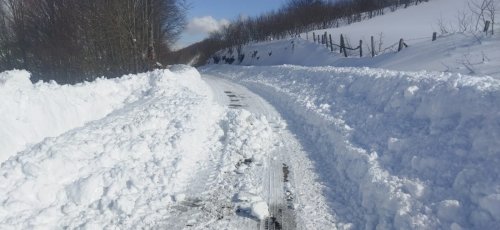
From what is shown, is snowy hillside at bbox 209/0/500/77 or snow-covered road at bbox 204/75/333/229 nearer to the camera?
snow-covered road at bbox 204/75/333/229

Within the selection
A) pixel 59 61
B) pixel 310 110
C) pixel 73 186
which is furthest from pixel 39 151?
pixel 59 61

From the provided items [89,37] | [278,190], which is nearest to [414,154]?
[278,190]

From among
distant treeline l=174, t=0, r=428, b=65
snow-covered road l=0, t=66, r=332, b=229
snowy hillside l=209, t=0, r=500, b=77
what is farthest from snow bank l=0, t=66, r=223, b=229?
distant treeline l=174, t=0, r=428, b=65

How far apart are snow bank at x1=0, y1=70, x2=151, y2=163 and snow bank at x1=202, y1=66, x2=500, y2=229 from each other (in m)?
5.29

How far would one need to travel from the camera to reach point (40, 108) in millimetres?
7461

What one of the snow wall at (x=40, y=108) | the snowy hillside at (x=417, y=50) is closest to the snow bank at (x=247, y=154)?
the snow wall at (x=40, y=108)

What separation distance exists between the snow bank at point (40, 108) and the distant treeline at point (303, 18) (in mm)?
40734

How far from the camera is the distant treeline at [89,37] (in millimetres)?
20766

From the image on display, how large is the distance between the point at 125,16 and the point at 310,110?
45.4 ft

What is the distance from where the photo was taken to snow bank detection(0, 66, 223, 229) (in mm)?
5031

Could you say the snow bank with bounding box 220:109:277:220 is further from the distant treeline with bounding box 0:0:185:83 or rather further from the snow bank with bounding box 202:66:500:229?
the distant treeline with bounding box 0:0:185:83

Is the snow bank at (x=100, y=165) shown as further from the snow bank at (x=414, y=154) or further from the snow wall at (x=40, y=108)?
the snow bank at (x=414, y=154)

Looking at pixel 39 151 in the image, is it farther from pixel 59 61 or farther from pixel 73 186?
pixel 59 61

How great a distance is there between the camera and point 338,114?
10.4 meters
